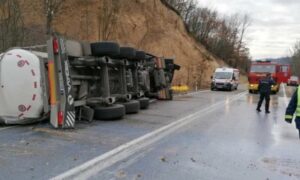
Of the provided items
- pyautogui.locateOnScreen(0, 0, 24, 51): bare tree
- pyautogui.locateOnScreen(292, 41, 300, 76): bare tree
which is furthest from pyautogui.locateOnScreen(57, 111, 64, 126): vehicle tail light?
pyautogui.locateOnScreen(292, 41, 300, 76): bare tree

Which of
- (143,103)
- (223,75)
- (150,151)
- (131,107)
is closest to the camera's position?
(150,151)

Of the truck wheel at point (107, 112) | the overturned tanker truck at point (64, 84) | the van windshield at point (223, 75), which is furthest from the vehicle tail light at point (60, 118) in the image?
the van windshield at point (223, 75)

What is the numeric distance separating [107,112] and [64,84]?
2.11 m

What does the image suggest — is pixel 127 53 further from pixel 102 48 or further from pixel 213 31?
pixel 213 31

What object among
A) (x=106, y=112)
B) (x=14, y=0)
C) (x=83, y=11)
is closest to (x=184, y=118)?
(x=106, y=112)

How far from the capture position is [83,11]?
3912cm

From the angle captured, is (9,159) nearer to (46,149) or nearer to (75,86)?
(46,149)

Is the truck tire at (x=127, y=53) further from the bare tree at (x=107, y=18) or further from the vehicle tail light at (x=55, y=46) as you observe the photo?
the bare tree at (x=107, y=18)

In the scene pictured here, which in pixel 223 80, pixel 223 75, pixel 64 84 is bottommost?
pixel 223 80

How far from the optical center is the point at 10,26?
900 inches

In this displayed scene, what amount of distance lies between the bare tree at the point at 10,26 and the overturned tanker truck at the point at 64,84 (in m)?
9.20

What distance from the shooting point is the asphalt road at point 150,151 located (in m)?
6.86

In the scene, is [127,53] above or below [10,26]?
below

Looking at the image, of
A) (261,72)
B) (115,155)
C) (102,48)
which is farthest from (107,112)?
(261,72)
